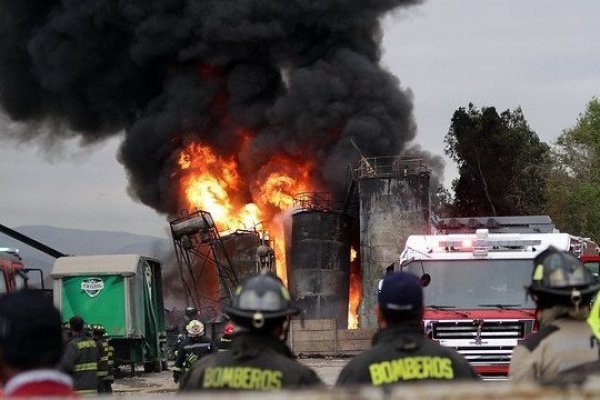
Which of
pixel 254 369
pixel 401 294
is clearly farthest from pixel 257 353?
pixel 401 294

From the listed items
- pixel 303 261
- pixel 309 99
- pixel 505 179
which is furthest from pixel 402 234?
pixel 505 179

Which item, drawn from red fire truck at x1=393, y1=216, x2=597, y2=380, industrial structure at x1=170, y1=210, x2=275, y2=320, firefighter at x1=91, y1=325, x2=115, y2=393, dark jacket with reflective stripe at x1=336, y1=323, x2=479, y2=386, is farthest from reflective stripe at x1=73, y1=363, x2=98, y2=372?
industrial structure at x1=170, y1=210, x2=275, y2=320

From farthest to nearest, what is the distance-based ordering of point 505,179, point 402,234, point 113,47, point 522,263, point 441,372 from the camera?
1. point 505,179
2. point 113,47
3. point 402,234
4. point 522,263
5. point 441,372

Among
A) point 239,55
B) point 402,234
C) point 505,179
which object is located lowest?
point 402,234

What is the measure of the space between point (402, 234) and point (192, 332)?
1231 inches

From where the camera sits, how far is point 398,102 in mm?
55031

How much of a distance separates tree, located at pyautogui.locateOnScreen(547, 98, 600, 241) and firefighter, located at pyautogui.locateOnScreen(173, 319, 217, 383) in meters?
42.9

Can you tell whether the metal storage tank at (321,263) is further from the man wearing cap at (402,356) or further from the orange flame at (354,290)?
the man wearing cap at (402,356)

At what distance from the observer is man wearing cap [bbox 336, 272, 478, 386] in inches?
184

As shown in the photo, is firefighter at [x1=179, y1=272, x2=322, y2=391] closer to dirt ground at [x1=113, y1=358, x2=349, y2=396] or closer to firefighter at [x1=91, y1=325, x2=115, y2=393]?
firefighter at [x1=91, y1=325, x2=115, y2=393]

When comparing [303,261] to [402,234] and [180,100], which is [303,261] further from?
[180,100]

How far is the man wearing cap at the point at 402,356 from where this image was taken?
4.68 metres

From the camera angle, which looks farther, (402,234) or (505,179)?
(505,179)

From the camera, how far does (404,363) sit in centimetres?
470
